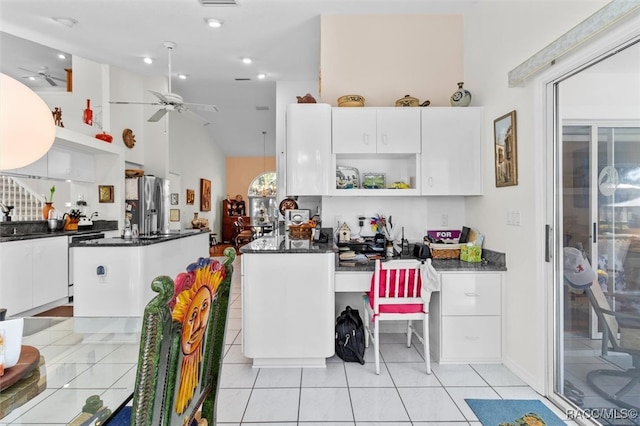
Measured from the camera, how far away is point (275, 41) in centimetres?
437

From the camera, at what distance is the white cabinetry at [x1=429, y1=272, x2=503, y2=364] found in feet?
8.73

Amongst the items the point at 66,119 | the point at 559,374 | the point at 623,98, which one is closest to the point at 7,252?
the point at 66,119

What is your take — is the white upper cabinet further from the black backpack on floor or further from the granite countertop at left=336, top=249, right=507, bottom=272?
the black backpack on floor

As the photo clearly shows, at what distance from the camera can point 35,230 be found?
15.5ft

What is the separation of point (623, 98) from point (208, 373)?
2.46m

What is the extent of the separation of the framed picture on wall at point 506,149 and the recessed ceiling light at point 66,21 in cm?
471

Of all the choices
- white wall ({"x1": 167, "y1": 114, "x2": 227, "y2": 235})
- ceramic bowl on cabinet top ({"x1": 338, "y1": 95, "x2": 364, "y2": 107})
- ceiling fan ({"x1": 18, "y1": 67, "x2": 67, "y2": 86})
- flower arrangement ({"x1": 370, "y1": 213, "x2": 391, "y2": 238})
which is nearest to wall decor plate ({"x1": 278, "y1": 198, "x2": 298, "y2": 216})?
flower arrangement ({"x1": 370, "y1": 213, "x2": 391, "y2": 238})

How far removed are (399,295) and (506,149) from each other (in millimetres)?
1424

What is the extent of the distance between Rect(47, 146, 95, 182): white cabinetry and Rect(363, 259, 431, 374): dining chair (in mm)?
4806

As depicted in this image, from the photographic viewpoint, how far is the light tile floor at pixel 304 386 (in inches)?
45.7

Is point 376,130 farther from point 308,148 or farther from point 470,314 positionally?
point 470,314

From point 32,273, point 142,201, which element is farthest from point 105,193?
point 32,273

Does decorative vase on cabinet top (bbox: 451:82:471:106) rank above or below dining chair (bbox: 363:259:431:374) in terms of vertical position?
above
